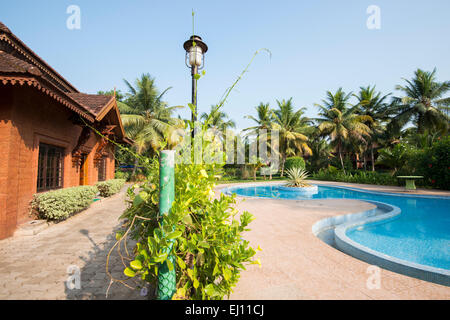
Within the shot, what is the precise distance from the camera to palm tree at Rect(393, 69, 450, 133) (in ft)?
69.0

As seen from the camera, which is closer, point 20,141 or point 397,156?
point 20,141

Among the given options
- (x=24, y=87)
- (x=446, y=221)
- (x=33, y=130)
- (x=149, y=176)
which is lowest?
(x=446, y=221)

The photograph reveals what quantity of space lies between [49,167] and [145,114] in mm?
15803

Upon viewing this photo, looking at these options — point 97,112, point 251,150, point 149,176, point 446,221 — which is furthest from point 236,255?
point 251,150

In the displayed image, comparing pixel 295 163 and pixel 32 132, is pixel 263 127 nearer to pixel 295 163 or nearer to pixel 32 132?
pixel 295 163

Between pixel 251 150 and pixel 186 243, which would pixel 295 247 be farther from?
pixel 251 150

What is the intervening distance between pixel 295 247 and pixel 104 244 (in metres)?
3.73

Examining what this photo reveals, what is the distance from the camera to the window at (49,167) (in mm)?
5723

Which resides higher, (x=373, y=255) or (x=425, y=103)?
(x=425, y=103)

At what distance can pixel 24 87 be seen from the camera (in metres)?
4.67

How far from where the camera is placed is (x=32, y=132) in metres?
5.11

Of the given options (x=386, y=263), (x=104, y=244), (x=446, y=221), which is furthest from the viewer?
(x=446, y=221)
